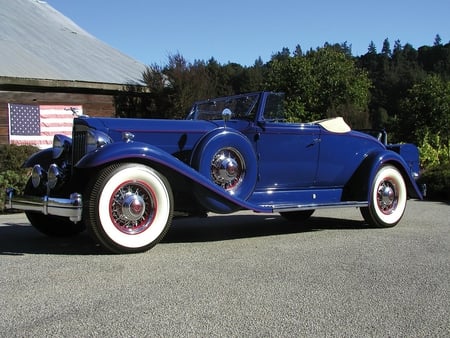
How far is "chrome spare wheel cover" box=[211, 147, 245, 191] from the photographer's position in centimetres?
584

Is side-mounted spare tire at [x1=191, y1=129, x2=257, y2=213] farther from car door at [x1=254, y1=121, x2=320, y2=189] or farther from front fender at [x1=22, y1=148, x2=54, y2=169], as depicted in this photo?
front fender at [x1=22, y1=148, x2=54, y2=169]

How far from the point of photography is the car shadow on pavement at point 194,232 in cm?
548

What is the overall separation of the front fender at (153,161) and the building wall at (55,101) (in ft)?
31.3

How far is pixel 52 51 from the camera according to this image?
1653cm

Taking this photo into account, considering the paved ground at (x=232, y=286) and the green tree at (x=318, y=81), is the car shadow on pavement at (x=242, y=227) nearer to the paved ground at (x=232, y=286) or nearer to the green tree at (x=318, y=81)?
the paved ground at (x=232, y=286)

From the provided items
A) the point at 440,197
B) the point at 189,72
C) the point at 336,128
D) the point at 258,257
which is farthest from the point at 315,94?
the point at 258,257

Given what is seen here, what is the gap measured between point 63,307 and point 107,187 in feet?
5.21

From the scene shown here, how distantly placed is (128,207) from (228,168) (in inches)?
52.4

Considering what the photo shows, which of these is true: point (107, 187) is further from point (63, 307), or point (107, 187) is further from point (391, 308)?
point (391, 308)

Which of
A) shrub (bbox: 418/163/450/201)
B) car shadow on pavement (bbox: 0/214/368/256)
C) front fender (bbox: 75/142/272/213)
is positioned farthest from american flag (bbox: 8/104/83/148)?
front fender (bbox: 75/142/272/213)

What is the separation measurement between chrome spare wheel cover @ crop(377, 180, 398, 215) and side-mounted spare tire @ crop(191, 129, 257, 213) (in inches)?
80.8

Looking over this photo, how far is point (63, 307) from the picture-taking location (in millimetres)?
3482

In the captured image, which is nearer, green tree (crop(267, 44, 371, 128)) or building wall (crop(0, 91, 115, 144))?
building wall (crop(0, 91, 115, 144))

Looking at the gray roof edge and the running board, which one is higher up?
the gray roof edge
